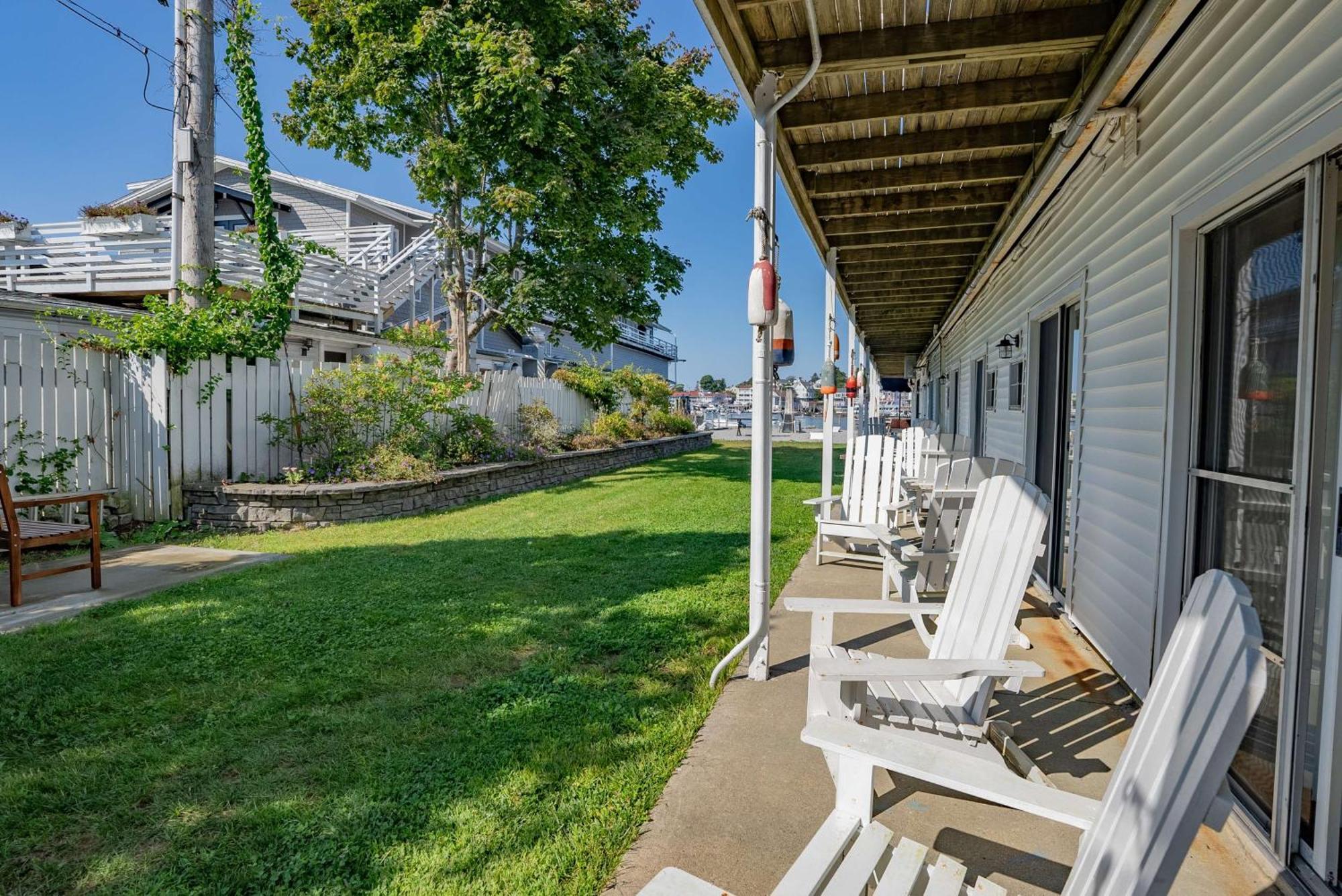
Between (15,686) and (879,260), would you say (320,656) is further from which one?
(879,260)

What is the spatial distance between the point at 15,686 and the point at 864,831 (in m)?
Answer: 3.76

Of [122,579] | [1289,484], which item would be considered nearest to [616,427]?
[122,579]

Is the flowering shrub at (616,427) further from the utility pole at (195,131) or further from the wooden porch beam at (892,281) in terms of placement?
the utility pole at (195,131)

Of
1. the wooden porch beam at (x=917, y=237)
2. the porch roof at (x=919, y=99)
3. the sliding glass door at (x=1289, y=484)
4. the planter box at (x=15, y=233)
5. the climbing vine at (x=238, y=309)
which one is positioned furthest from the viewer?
the planter box at (x=15, y=233)

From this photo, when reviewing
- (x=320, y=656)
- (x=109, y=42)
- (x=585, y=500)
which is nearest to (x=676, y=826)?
(x=320, y=656)

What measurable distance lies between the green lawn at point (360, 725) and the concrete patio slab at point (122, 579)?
24cm

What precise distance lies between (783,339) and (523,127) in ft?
28.6

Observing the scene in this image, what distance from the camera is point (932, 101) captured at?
376cm

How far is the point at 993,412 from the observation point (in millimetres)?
7652

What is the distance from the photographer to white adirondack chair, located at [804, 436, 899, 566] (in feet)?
19.1

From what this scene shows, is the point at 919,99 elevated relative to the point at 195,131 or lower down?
lower down

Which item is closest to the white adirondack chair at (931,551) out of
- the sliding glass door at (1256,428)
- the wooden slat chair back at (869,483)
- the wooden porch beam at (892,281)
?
the wooden slat chair back at (869,483)

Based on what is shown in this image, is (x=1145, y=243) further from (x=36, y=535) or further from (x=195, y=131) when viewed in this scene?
(x=195, y=131)

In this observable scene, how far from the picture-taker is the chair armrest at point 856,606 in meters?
2.81
